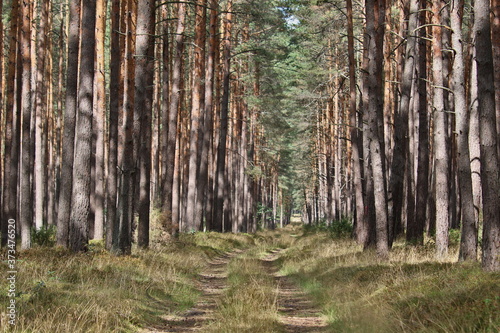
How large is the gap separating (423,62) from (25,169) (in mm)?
12000

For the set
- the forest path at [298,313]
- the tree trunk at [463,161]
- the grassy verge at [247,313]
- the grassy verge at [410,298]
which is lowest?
the forest path at [298,313]

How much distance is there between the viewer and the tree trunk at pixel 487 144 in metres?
8.14

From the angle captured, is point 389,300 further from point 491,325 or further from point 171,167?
point 171,167

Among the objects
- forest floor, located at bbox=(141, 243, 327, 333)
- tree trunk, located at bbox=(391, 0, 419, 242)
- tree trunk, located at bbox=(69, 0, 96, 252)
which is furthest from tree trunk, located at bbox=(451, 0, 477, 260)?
tree trunk, located at bbox=(69, 0, 96, 252)

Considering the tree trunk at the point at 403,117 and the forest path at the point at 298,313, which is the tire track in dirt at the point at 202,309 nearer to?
the forest path at the point at 298,313

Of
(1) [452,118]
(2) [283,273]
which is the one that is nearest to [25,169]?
(2) [283,273]

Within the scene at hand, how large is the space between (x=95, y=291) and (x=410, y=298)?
165 inches

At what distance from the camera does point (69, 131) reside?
12.6 meters

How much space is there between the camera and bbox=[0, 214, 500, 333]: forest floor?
5.86m

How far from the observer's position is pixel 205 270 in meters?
14.9

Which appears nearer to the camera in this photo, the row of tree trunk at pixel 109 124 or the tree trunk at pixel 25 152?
the row of tree trunk at pixel 109 124

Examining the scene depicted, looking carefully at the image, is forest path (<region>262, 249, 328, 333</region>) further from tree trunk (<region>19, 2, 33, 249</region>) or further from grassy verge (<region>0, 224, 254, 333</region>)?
tree trunk (<region>19, 2, 33, 249</region>)

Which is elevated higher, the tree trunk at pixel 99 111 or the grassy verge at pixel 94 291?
the tree trunk at pixel 99 111

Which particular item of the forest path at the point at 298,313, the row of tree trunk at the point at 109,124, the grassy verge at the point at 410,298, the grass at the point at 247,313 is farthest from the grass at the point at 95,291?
the grassy verge at the point at 410,298
